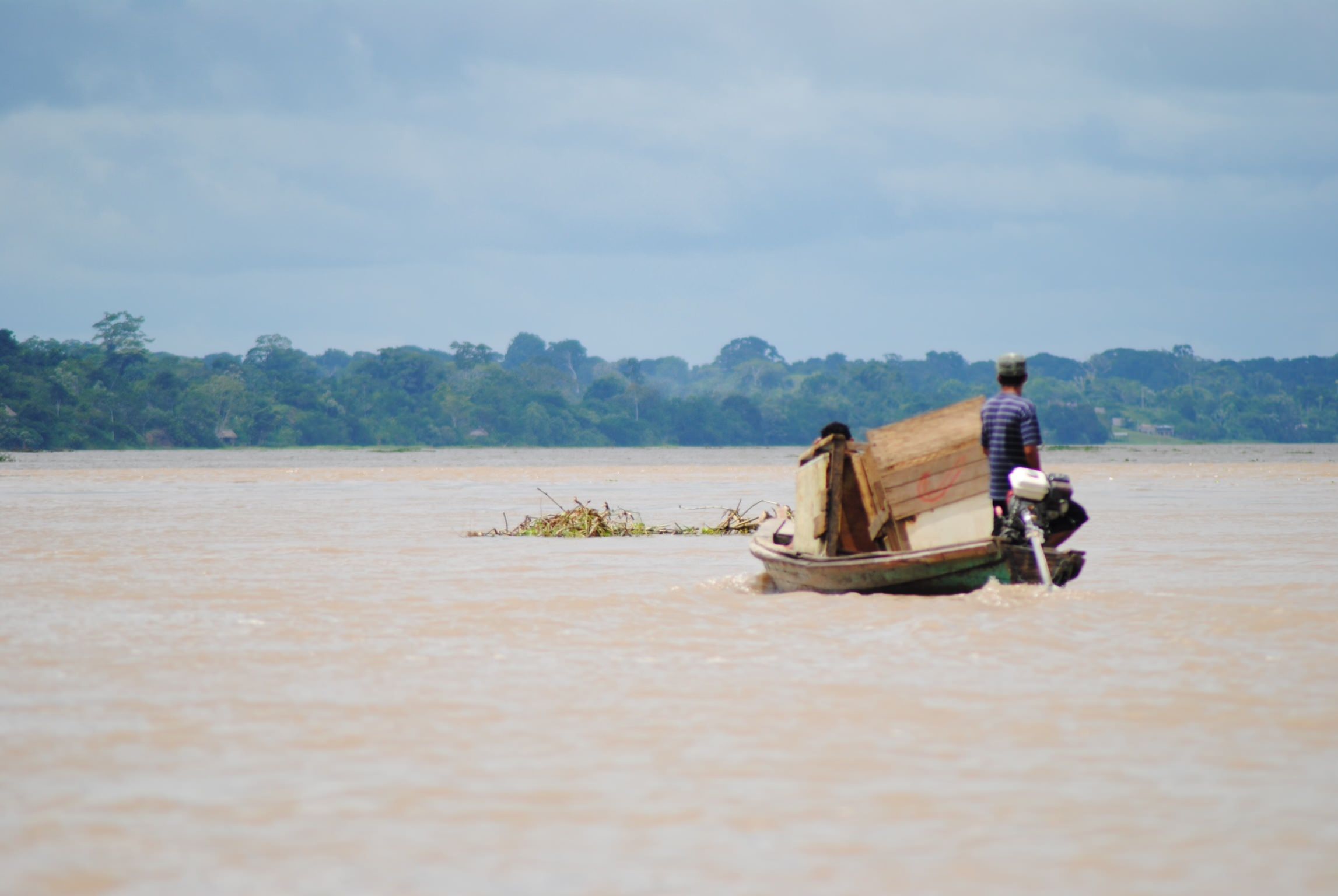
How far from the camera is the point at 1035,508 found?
34.4 feet

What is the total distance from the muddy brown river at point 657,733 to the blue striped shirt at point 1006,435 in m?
0.99

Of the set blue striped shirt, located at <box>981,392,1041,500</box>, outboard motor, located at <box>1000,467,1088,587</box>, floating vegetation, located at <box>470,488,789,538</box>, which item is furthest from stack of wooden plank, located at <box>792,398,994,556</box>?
floating vegetation, located at <box>470,488,789,538</box>

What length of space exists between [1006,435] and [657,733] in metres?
4.98

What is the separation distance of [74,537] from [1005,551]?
14.5 meters

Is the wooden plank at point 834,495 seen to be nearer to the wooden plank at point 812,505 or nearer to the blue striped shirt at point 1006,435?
the wooden plank at point 812,505

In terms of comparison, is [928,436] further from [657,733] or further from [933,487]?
[657,733]

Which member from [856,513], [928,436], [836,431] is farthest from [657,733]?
[856,513]

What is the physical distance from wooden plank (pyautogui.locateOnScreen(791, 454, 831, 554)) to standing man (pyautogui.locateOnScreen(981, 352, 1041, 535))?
148 centimetres

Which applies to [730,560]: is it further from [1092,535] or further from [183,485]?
[183,485]

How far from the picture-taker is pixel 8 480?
44.0m

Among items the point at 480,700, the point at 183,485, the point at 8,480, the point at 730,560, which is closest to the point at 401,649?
the point at 480,700

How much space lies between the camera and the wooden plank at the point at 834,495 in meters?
11.6

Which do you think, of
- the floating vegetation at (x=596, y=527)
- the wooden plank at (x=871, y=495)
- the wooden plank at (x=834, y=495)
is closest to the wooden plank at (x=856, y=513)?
the wooden plank at (x=871, y=495)

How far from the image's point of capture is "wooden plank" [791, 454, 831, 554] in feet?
38.4
